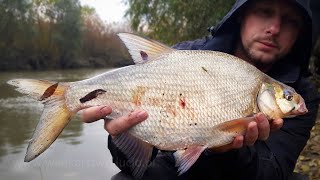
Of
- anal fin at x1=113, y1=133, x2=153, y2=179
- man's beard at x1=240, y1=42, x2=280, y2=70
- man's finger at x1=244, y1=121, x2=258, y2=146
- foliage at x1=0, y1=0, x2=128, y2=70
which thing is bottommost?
foliage at x1=0, y1=0, x2=128, y2=70

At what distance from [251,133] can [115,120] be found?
0.63 metres

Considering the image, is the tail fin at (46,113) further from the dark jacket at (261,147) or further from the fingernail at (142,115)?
the dark jacket at (261,147)

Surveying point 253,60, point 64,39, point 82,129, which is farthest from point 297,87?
point 64,39

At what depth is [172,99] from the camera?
6.43 feet

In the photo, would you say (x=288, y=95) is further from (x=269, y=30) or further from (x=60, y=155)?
(x=60, y=155)

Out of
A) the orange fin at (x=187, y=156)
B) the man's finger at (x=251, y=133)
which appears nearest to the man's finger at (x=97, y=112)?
the orange fin at (x=187, y=156)

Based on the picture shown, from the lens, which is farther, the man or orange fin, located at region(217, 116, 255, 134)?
the man

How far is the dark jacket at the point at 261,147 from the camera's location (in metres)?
2.35

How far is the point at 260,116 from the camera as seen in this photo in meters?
1.96

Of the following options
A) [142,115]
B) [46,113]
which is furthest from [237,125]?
[46,113]

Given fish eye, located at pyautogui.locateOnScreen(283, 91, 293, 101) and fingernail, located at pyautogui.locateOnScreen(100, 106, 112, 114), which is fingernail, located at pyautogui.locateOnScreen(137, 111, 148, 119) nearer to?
fingernail, located at pyautogui.locateOnScreen(100, 106, 112, 114)

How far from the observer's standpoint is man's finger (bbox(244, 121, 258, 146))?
6.44 feet

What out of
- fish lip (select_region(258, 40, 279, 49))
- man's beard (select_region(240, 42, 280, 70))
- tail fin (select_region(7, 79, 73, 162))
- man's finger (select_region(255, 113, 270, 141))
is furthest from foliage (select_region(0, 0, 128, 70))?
man's finger (select_region(255, 113, 270, 141))

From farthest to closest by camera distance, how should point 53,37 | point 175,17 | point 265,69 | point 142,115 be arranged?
point 53,37 < point 175,17 < point 265,69 < point 142,115
